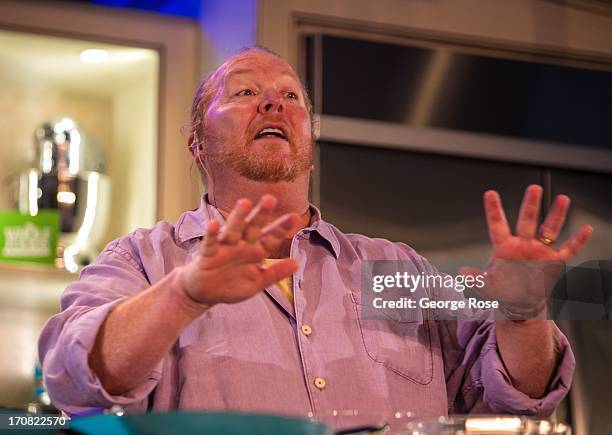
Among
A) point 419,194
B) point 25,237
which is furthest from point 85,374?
point 419,194

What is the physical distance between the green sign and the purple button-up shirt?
1.07 meters

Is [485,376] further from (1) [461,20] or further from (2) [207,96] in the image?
(1) [461,20]

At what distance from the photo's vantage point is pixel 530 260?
1.18m

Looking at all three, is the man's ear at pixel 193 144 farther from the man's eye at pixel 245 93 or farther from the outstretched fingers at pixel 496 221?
the outstretched fingers at pixel 496 221

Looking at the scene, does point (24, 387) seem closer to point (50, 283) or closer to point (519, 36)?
point (50, 283)

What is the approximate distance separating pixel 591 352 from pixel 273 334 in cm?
154

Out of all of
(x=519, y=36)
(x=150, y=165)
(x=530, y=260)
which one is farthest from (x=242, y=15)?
(x=530, y=260)

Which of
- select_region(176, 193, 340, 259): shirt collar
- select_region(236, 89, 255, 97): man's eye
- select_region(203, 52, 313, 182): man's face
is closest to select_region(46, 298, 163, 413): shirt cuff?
select_region(176, 193, 340, 259): shirt collar

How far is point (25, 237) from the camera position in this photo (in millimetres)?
2600

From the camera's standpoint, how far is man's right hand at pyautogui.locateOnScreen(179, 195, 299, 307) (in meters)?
1.07

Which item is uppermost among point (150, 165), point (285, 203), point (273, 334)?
point (150, 165)

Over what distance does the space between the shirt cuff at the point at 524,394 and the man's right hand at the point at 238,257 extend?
44 cm

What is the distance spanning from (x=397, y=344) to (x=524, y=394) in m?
0.21

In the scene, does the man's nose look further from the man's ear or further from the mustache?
the man's ear
